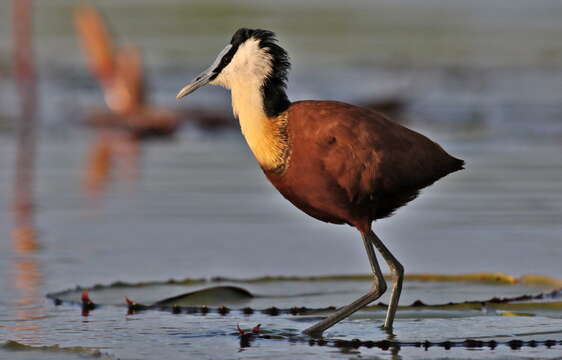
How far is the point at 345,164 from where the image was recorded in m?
7.18

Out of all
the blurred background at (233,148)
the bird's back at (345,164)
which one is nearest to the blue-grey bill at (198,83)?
the bird's back at (345,164)

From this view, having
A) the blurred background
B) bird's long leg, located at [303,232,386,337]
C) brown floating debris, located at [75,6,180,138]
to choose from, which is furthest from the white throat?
brown floating debris, located at [75,6,180,138]

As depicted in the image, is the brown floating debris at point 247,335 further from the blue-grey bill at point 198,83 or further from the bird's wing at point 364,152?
the blue-grey bill at point 198,83

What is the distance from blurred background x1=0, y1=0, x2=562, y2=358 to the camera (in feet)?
32.1

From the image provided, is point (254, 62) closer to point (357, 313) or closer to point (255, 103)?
point (255, 103)

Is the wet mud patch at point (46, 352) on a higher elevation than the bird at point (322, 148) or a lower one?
lower

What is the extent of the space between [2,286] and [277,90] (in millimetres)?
2385

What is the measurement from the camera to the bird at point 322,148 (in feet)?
23.6

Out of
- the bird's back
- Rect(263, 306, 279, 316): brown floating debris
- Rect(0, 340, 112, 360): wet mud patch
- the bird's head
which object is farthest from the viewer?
Rect(263, 306, 279, 316): brown floating debris

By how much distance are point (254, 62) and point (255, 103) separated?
224 mm

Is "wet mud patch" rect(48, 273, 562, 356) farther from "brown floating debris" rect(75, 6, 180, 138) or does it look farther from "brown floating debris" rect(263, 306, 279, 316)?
"brown floating debris" rect(75, 6, 180, 138)

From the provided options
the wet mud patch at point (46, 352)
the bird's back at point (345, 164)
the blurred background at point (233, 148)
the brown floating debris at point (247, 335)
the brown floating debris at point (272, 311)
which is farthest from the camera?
the blurred background at point (233, 148)

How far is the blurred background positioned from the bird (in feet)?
5.56

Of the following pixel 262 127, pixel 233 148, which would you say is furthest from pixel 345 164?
pixel 233 148
